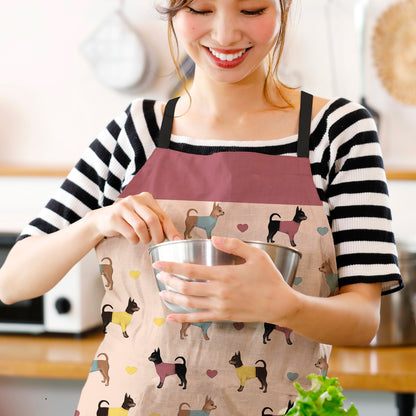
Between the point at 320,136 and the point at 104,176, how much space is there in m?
0.41

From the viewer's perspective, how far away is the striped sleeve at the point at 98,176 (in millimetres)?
1172

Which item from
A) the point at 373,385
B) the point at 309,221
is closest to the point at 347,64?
the point at 373,385

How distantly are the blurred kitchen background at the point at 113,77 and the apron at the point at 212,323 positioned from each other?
101 centimetres

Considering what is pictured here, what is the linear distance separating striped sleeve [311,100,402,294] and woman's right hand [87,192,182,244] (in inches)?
Answer: 11.0

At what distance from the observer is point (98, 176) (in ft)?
3.90

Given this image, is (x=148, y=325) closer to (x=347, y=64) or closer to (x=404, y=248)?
(x=404, y=248)

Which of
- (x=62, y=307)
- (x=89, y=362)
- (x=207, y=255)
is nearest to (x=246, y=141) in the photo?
(x=207, y=255)

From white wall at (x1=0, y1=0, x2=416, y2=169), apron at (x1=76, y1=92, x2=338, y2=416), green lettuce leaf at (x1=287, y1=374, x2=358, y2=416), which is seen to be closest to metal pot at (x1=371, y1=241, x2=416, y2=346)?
white wall at (x1=0, y1=0, x2=416, y2=169)

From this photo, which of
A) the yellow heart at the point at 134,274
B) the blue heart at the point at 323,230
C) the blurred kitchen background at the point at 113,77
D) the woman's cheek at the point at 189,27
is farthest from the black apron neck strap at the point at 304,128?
the blurred kitchen background at the point at 113,77

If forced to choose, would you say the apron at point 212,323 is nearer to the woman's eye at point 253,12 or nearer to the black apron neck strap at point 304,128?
the black apron neck strap at point 304,128

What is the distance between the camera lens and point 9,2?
2389 millimetres

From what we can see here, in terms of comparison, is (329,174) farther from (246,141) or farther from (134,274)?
(134,274)

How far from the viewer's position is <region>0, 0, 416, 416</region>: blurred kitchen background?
2.14 m

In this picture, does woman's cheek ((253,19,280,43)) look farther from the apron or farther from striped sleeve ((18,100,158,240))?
striped sleeve ((18,100,158,240))
